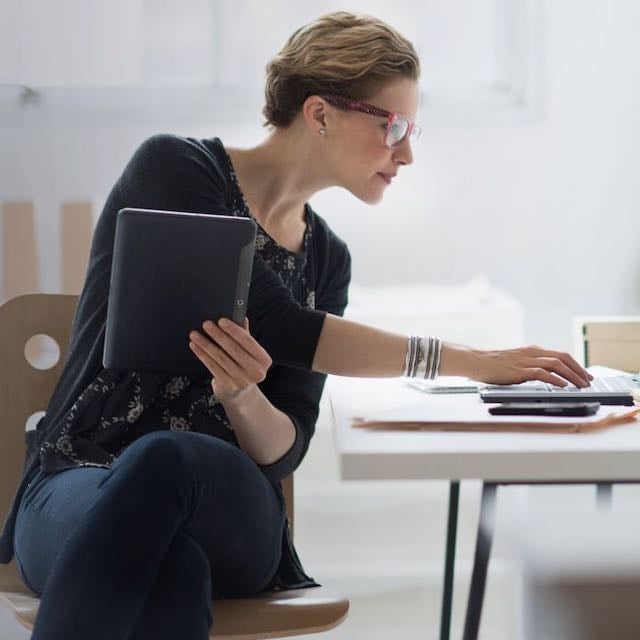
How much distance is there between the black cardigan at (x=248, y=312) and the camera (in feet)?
4.60

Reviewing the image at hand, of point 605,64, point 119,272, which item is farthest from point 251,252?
point 605,64

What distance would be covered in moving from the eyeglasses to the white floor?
108 centimetres

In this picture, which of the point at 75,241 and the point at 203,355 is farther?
the point at 75,241

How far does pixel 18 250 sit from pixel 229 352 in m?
1.36

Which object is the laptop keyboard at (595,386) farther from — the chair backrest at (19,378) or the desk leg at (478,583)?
the chair backrest at (19,378)

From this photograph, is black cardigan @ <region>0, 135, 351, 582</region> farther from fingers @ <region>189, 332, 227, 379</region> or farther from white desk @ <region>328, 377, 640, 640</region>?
white desk @ <region>328, 377, 640, 640</region>

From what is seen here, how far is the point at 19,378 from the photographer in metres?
1.61

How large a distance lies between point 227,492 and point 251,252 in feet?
0.89

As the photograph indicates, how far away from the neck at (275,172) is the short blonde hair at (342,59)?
6 centimetres

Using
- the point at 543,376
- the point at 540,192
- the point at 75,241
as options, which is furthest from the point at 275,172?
the point at 540,192

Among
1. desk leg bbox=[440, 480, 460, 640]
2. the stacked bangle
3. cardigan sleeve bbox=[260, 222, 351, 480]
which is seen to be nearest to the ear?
cardigan sleeve bbox=[260, 222, 351, 480]

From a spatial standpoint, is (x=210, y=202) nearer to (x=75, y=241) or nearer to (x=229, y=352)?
(x=229, y=352)

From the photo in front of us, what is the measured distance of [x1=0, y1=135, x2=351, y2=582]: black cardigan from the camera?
4.60ft

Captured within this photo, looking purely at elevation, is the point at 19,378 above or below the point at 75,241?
below
